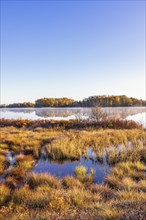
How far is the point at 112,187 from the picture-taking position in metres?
7.80

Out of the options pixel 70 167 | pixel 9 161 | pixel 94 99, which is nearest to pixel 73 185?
pixel 70 167

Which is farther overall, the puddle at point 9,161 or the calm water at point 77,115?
the calm water at point 77,115

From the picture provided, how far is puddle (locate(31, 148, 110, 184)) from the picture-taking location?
9429 millimetres

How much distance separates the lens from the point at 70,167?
413 inches

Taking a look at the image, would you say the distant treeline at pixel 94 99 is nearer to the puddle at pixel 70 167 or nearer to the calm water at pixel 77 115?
the calm water at pixel 77 115

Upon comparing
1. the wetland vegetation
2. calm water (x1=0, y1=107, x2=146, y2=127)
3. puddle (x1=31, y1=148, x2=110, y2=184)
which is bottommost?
puddle (x1=31, y1=148, x2=110, y2=184)

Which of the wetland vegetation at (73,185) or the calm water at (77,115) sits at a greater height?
the calm water at (77,115)

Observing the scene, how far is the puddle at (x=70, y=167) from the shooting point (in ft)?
30.9

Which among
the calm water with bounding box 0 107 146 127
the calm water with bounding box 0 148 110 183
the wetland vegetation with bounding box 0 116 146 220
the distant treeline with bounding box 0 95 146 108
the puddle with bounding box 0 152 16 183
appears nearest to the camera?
the wetland vegetation with bounding box 0 116 146 220

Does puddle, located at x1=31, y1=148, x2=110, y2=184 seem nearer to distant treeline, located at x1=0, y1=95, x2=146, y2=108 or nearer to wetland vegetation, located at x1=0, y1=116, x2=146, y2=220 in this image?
wetland vegetation, located at x1=0, y1=116, x2=146, y2=220

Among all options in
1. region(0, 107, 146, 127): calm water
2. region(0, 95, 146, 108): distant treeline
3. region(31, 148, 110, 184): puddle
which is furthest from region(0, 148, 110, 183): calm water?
region(0, 95, 146, 108): distant treeline

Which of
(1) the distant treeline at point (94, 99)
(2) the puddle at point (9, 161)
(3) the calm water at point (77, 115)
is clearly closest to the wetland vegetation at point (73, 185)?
(2) the puddle at point (9, 161)

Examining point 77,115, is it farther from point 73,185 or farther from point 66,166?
point 73,185

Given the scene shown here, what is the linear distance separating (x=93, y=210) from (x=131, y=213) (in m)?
0.98
